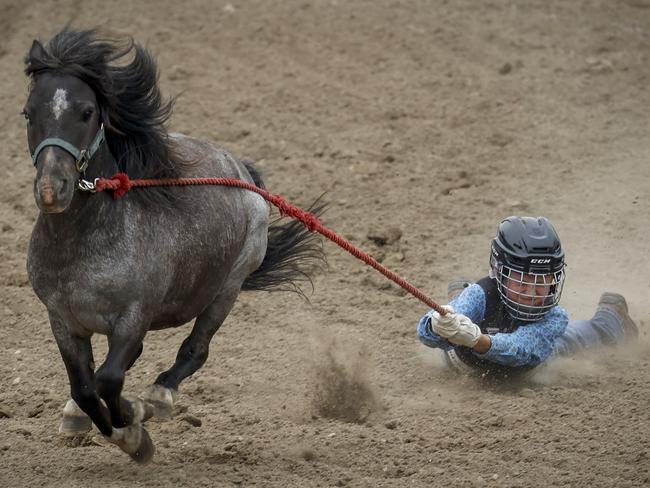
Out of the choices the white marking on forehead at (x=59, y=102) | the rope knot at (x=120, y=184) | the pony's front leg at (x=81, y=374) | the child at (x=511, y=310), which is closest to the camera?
the white marking on forehead at (x=59, y=102)

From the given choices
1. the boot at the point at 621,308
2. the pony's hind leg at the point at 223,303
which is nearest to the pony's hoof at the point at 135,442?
the pony's hind leg at the point at 223,303

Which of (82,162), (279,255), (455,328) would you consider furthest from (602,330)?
(82,162)

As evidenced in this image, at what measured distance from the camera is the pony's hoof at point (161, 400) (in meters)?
4.92

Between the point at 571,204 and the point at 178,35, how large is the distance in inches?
182

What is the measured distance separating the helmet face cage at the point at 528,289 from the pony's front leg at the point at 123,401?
194 centimetres

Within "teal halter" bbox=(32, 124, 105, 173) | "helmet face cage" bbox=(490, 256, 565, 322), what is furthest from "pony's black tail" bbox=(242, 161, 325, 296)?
"teal halter" bbox=(32, 124, 105, 173)

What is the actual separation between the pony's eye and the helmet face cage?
232 cm

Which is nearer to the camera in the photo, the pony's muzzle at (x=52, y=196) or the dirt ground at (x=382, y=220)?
the pony's muzzle at (x=52, y=196)

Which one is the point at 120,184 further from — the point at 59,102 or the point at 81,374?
the point at 81,374

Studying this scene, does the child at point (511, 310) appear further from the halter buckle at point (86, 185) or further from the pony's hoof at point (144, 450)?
the halter buckle at point (86, 185)

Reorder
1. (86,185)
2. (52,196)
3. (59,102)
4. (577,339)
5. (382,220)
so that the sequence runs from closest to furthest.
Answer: (52,196) < (59,102) < (86,185) < (577,339) < (382,220)

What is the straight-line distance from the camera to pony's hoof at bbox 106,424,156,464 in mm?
4684

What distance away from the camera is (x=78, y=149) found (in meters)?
4.24

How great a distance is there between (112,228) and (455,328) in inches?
69.0
